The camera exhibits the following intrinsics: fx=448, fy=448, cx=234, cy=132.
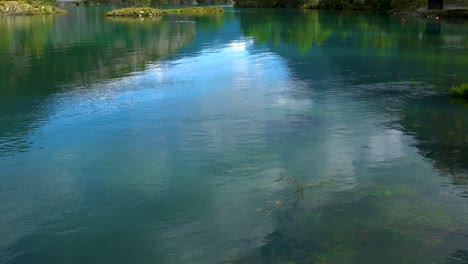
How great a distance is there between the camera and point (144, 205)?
16.1m

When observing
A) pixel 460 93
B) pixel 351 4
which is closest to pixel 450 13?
pixel 351 4

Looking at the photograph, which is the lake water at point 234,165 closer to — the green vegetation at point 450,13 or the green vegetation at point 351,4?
the green vegetation at point 450,13

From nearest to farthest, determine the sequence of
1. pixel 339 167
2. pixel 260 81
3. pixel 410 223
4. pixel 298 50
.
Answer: pixel 410 223
pixel 339 167
pixel 260 81
pixel 298 50

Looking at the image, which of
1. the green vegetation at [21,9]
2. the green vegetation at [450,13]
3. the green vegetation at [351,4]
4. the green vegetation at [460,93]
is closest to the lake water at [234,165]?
the green vegetation at [460,93]

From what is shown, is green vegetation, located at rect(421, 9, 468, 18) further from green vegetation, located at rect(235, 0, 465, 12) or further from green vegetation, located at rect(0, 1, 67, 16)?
green vegetation, located at rect(0, 1, 67, 16)

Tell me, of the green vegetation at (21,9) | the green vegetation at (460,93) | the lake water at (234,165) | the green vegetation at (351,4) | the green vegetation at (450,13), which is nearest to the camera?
the lake water at (234,165)

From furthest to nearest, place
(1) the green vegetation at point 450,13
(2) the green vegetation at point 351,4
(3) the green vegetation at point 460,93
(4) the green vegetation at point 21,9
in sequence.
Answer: (4) the green vegetation at point 21,9, (2) the green vegetation at point 351,4, (1) the green vegetation at point 450,13, (3) the green vegetation at point 460,93

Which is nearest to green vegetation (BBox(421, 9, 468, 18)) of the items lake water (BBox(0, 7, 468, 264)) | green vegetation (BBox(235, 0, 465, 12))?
green vegetation (BBox(235, 0, 465, 12))

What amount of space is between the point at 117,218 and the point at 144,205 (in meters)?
1.14

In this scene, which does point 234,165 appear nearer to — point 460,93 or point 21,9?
point 460,93

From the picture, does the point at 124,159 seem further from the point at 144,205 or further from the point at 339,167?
the point at 339,167

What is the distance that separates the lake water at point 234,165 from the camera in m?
13.7

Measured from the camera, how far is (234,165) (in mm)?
19359

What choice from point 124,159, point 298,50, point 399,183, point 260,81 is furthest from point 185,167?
point 298,50
